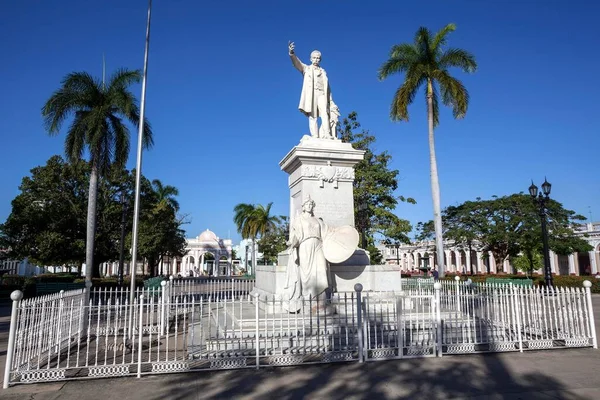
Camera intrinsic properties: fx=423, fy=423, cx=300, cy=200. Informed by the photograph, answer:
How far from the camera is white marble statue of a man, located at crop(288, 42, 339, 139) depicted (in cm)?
1130

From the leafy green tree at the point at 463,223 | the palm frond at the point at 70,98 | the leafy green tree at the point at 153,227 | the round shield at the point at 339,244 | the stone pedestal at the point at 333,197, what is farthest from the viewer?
the leafy green tree at the point at 463,223

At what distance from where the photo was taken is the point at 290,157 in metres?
10.8

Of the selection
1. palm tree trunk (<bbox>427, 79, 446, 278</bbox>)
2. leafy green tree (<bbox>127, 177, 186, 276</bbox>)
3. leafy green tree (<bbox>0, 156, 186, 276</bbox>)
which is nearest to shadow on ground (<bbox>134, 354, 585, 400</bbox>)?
palm tree trunk (<bbox>427, 79, 446, 278</bbox>)

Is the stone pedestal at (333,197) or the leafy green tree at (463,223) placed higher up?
the leafy green tree at (463,223)

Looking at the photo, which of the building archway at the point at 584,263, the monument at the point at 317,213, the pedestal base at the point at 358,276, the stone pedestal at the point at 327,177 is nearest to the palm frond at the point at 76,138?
the monument at the point at 317,213

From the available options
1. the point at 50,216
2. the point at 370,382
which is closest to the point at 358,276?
the point at 370,382

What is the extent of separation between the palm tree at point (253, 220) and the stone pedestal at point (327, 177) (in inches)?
1561

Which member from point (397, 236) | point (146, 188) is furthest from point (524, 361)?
point (146, 188)

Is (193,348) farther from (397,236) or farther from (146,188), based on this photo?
(146,188)

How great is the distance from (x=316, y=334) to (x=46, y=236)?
26814mm

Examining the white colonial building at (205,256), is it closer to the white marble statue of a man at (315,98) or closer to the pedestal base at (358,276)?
the white marble statue of a man at (315,98)

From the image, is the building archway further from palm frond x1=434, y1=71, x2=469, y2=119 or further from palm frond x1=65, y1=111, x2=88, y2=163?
palm frond x1=65, y1=111, x2=88, y2=163

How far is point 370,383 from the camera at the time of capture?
579cm

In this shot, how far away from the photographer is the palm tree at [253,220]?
5069 centimetres
